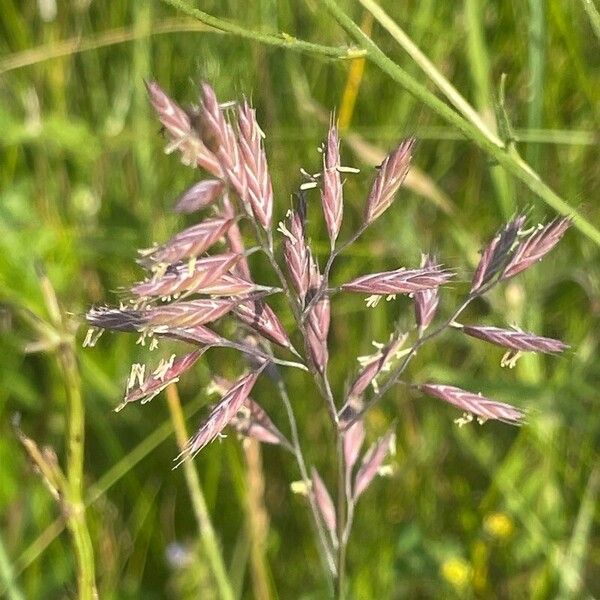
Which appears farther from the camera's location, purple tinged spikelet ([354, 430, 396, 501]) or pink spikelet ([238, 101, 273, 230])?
purple tinged spikelet ([354, 430, 396, 501])

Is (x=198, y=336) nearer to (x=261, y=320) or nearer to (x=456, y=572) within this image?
(x=261, y=320)

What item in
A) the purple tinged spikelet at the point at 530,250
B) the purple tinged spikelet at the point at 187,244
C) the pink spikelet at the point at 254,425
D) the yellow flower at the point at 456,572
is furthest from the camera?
the yellow flower at the point at 456,572

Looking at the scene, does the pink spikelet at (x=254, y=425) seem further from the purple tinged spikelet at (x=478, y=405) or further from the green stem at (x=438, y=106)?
the green stem at (x=438, y=106)

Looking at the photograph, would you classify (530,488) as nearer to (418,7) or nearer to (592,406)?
(592,406)

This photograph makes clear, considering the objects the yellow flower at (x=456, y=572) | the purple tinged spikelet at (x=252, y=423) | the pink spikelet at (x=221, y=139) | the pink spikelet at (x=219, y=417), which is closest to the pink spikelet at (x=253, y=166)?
the pink spikelet at (x=221, y=139)

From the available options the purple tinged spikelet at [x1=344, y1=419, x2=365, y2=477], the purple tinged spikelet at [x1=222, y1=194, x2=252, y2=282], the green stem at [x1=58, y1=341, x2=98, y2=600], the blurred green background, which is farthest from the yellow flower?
the purple tinged spikelet at [x1=222, y1=194, x2=252, y2=282]

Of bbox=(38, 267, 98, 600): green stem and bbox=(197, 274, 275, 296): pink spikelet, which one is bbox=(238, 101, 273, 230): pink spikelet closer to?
bbox=(197, 274, 275, 296): pink spikelet
